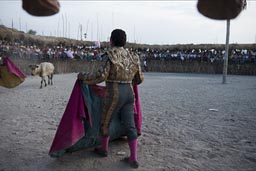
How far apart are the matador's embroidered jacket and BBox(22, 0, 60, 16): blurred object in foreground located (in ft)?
6.99

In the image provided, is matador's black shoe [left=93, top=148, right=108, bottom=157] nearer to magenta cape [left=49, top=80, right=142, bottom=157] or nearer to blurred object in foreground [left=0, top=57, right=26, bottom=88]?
magenta cape [left=49, top=80, right=142, bottom=157]

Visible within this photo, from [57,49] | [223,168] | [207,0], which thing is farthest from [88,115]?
[57,49]

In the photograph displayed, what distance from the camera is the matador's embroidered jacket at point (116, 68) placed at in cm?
371

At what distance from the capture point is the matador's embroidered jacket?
12.2 feet

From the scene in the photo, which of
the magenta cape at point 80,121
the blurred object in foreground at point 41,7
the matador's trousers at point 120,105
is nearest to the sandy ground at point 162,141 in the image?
the magenta cape at point 80,121

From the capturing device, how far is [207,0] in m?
1.39

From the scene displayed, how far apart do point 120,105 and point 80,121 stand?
1.99 feet

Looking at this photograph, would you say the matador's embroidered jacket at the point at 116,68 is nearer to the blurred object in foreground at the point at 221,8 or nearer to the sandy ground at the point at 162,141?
the sandy ground at the point at 162,141

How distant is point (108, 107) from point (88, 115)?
0.37 m

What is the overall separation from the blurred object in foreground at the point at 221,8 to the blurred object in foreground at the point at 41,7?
27.9 inches

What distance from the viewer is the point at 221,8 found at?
4.57 ft

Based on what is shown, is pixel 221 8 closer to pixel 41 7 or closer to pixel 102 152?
pixel 41 7

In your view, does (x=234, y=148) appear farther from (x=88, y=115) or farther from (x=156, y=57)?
(x=156, y=57)

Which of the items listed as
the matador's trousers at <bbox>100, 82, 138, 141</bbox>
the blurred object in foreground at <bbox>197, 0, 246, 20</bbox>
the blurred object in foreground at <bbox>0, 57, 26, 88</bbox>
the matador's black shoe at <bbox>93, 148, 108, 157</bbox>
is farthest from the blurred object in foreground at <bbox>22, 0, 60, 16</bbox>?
the blurred object in foreground at <bbox>0, 57, 26, 88</bbox>
